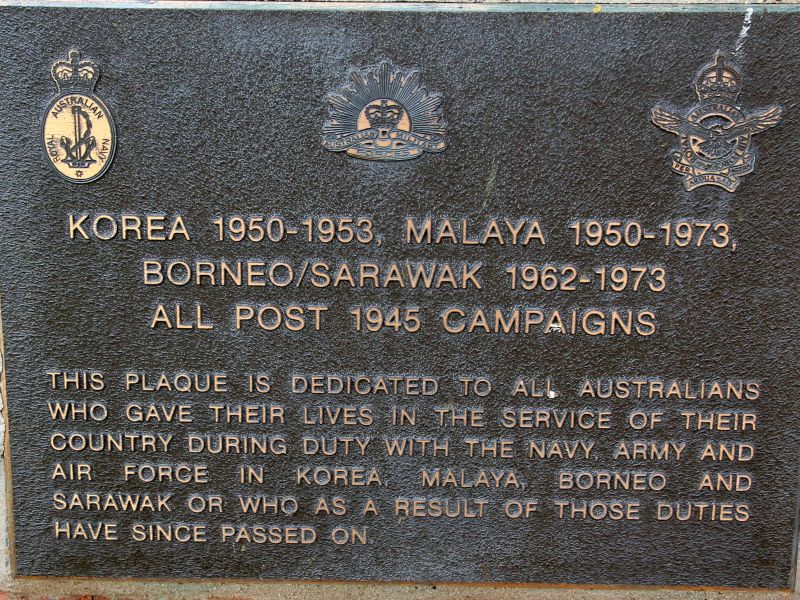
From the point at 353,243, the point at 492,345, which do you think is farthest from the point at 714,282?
the point at 353,243

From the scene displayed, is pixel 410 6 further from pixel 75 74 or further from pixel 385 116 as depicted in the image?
pixel 75 74

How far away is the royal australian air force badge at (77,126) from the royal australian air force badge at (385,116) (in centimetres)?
71

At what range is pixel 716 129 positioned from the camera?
5.89 feet

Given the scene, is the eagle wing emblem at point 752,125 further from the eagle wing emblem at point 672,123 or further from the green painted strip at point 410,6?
the green painted strip at point 410,6

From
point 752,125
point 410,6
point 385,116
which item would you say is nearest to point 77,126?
point 385,116

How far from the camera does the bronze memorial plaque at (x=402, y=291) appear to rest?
1.81 metres

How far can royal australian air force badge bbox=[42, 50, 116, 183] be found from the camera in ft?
6.00

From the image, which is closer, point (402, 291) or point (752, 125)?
point (752, 125)

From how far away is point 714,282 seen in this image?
72.9 inches

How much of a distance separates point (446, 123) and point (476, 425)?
99 cm

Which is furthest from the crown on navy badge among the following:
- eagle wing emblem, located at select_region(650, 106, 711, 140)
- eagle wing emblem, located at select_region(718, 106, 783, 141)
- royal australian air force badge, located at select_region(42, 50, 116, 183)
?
eagle wing emblem, located at select_region(718, 106, 783, 141)

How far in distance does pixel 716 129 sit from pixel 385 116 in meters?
1.03

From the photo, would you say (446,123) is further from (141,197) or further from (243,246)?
(141,197)

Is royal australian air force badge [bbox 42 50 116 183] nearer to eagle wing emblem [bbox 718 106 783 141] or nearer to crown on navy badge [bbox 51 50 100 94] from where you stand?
crown on navy badge [bbox 51 50 100 94]
